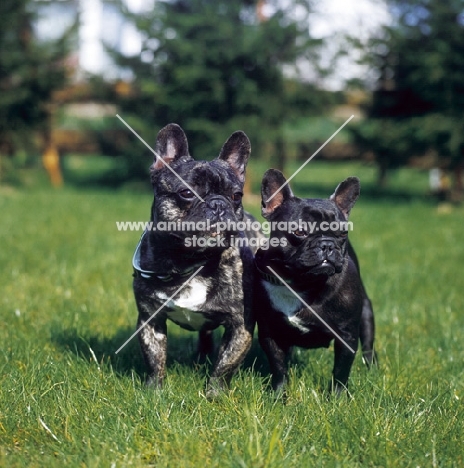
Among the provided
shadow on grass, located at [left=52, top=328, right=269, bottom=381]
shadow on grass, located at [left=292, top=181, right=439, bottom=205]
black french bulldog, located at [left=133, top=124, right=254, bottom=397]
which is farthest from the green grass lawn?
shadow on grass, located at [left=292, top=181, right=439, bottom=205]

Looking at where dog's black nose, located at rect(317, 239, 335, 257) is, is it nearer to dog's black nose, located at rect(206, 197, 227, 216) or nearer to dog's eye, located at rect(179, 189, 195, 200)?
dog's black nose, located at rect(206, 197, 227, 216)

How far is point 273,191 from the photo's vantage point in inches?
137

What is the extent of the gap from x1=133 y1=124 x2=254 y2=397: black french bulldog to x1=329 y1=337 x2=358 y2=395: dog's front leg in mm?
475

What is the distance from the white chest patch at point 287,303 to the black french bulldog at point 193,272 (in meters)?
0.17

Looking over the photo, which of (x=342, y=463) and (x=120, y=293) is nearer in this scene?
(x=342, y=463)

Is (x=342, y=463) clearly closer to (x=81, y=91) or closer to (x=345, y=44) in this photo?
(x=345, y=44)

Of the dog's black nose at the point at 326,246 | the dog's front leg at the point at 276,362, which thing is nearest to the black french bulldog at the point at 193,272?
the dog's front leg at the point at 276,362

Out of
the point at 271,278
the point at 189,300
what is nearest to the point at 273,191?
the point at 271,278

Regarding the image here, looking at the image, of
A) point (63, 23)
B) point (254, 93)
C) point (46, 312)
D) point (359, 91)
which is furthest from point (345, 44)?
point (46, 312)

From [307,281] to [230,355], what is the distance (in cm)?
57

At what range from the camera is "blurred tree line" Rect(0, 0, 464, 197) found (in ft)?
43.7

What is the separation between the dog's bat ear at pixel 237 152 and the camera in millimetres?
3641

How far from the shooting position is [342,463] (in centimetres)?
261

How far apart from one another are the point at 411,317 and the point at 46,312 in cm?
292
